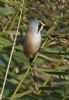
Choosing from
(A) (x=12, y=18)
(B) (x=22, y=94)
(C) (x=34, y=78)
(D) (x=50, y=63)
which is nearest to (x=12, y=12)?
(A) (x=12, y=18)

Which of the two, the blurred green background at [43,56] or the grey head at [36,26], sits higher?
the grey head at [36,26]

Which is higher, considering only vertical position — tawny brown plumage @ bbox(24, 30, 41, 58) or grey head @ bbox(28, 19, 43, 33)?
grey head @ bbox(28, 19, 43, 33)

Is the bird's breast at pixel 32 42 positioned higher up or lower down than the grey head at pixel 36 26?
lower down

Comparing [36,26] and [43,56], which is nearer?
[36,26]

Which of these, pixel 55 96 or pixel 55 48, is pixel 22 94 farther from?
pixel 55 48

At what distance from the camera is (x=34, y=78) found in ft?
5.25

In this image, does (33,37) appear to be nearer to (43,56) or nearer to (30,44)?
(30,44)

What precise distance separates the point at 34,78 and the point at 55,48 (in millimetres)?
202

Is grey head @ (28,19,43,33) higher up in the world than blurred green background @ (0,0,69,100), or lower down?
higher up

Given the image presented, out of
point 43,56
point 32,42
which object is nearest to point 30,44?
point 32,42

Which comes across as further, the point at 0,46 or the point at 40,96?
the point at 0,46

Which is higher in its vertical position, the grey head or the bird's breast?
the grey head

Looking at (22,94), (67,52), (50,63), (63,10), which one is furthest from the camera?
(50,63)

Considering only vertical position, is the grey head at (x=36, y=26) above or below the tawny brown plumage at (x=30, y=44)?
above
